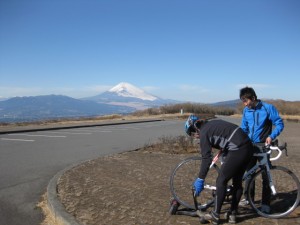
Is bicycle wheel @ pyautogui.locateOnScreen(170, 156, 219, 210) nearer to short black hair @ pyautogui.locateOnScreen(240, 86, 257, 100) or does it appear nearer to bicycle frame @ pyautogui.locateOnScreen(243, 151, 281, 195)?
bicycle frame @ pyautogui.locateOnScreen(243, 151, 281, 195)

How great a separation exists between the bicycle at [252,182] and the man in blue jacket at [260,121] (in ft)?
0.35

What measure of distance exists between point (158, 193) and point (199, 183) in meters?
1.61

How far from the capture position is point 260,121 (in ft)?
16.8

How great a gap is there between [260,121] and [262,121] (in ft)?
0.09

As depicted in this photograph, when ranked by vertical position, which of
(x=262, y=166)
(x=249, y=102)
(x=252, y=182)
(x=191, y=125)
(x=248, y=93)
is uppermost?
(x=248, y=93)

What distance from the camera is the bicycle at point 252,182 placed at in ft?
16.3

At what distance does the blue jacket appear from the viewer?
505cm

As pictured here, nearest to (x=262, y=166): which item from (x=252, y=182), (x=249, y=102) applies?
(x=252, y=182)

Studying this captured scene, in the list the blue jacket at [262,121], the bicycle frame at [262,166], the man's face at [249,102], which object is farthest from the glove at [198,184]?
the man's face at [249,102]

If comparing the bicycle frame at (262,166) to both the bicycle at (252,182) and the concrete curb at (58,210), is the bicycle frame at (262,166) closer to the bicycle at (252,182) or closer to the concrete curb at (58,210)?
the bicycle at (252,182)

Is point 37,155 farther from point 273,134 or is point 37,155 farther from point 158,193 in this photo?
point 273,134

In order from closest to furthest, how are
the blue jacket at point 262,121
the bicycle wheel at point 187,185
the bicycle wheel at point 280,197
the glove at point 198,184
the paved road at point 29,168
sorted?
1. the glove at point 198,184
2. the bicycle wheel at point 280,197
3. the blue jacket at point 262,121
4. the bicycle wheel at point 187,185
5. the paved road at point 29,168

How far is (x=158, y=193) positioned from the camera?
6.10 m

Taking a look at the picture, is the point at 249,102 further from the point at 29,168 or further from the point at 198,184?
the point at 29,168
